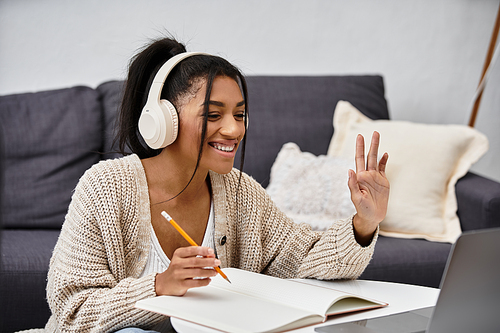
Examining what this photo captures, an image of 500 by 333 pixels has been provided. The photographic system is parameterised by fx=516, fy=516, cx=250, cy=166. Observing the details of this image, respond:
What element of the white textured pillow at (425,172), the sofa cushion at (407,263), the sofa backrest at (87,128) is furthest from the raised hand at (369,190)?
the sofa backrest at (87,128)

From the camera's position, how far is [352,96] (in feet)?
7.71

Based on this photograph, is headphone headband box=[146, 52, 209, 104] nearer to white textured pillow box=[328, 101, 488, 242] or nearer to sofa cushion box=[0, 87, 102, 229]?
sofa cushion box=[0, 87, 102, 229]

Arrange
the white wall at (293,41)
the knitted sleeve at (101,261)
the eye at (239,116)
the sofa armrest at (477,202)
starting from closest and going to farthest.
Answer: the knitted sleeve at (101,261) → the eye at (239,116) → the sofa armrest at (477,202) → the white wall at (293,41)

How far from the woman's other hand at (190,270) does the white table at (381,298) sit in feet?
0.21

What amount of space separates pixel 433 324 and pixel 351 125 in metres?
1.66

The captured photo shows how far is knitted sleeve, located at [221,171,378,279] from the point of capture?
1.09m

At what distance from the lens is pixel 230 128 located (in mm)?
1035

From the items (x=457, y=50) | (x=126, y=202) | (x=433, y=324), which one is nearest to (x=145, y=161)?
(x=126, y=202)

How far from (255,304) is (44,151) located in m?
1.50

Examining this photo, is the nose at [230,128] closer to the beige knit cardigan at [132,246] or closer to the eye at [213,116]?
the eye at [213,116]

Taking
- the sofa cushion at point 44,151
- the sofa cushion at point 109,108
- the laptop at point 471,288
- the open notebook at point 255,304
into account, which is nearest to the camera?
the laptop at point 471,288

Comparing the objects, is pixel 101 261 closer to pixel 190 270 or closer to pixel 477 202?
pixel 190 270

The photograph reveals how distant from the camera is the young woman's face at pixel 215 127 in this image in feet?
3.41

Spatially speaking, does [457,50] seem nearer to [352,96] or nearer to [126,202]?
[352,96]
